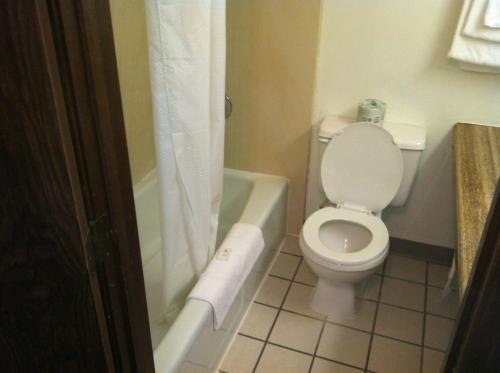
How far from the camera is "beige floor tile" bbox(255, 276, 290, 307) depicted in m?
2.10

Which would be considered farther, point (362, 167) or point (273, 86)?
point (273, 86)

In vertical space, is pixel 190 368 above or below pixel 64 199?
below

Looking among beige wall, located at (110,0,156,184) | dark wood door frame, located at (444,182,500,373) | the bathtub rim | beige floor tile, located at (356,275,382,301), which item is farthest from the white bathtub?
dark wood door frame, located at (444,182,500,373)

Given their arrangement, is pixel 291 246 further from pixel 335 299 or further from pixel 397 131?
pixel 397 131

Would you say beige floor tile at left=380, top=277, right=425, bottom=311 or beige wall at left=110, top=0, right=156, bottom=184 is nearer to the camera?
beige wall at left=110, top=0, right=156, bottom=184

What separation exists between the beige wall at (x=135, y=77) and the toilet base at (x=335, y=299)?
0.99 m

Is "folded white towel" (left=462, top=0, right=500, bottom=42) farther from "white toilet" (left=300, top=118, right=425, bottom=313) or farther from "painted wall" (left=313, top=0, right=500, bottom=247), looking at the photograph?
"white toilet" (left=300, top=118, right=425, bottom=313)

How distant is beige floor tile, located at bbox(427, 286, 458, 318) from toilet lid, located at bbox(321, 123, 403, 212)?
19.6 inches

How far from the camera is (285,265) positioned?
2.33m

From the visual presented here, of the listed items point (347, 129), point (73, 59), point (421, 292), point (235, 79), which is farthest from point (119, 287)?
point (421, 292)

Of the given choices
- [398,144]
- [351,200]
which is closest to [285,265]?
[351,200]

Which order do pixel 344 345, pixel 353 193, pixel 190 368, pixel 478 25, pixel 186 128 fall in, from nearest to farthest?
pixel 186 128, pixel 190 368, pixel 478 25, pixel 344 345, pixel 353 193

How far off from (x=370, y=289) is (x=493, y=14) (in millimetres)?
1288

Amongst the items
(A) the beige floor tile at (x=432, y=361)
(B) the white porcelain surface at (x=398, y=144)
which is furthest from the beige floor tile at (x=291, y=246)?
(A) the beige floor tile at (x=432, y=361)
